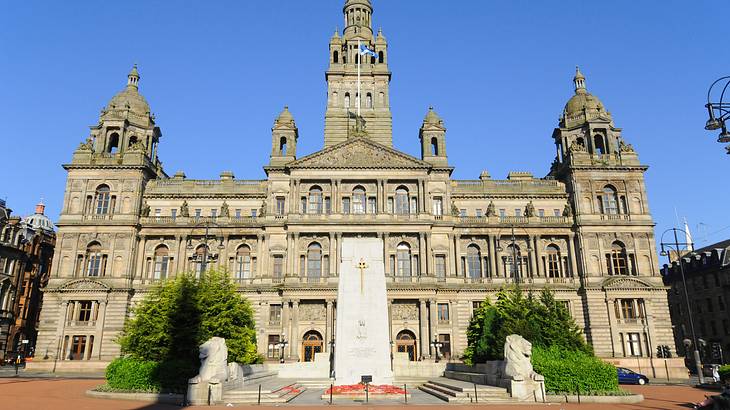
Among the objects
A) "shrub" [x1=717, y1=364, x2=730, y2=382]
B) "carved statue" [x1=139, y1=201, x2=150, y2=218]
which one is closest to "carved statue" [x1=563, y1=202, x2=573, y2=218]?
"shrub" [x1=717, y1=364, x2=730, y2=382]

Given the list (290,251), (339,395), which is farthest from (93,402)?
(290,251)

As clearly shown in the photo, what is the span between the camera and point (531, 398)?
22438 millimetres

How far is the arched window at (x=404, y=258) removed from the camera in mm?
53094

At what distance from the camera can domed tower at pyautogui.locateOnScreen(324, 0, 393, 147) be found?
64062 mm

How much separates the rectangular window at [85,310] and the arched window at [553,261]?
4772 centimetres

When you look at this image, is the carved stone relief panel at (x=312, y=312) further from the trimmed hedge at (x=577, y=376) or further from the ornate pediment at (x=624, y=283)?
the trimmed hedge at (x=577, y=376)

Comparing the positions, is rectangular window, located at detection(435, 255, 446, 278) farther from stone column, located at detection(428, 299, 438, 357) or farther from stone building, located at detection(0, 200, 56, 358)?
stone building, located at detection(0, 200, 56, 358)

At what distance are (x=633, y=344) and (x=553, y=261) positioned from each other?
36.1 feet

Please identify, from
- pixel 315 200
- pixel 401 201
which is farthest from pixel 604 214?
pixel 315 200

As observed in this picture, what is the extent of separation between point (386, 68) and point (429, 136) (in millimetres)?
14050

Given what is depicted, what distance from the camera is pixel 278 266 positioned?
175ft

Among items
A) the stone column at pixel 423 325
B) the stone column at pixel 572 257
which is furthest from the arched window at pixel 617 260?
the stone column at pixel 423 325

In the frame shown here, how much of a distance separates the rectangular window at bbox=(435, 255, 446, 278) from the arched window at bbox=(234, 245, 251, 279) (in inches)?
788

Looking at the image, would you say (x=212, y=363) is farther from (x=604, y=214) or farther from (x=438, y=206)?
(x=604, y=214)
